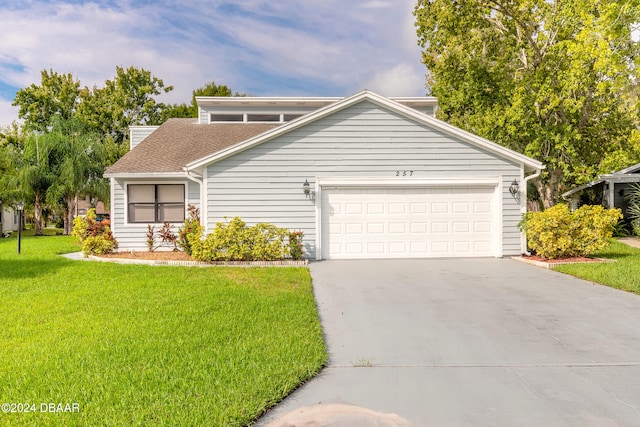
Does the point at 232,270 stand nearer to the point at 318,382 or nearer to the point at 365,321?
the point at 365,321

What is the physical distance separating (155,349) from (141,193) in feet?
33.7

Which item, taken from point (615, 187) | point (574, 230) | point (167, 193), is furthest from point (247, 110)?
point (615, 187)

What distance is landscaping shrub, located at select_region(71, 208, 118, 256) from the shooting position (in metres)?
11.9

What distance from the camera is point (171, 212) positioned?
43.6 ft

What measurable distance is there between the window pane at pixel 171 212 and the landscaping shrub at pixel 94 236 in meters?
1.65

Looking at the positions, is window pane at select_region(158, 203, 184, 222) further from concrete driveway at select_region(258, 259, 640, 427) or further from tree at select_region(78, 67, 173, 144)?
tree at select_region(78, 67, 173, 144)

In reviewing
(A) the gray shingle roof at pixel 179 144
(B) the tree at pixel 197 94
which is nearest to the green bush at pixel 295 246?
(A) the gray shingle roof at pixel 179 144

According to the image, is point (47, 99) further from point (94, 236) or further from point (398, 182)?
point (398, 182)

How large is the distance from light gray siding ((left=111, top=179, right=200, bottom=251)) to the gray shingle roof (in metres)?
0.51

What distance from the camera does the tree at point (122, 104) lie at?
32906 millimetres

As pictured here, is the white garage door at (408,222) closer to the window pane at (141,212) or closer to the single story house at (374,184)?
the single story house at (374,184)

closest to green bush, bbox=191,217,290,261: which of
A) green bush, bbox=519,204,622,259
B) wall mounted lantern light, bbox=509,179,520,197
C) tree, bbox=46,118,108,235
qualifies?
wall mounted lantern light, bbox=509,179,520,197

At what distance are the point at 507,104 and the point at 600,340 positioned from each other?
16.1 m

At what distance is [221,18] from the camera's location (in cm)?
1339
